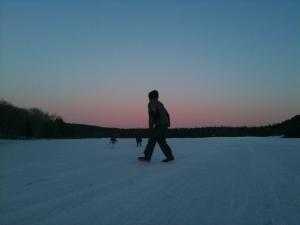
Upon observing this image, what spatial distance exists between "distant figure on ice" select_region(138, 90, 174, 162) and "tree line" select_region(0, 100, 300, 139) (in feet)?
130

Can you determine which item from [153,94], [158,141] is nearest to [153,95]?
[153,94]

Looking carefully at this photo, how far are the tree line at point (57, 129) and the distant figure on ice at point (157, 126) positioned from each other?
130 feet

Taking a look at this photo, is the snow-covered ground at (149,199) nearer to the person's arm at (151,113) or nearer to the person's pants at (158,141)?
the person's pants at (158,141)

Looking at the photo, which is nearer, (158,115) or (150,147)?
(150,147)

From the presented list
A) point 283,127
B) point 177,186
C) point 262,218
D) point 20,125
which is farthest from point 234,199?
point 20,125

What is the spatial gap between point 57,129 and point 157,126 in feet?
343

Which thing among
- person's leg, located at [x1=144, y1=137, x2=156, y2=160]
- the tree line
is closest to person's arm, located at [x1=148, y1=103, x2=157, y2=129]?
person's leg, located at [x1=144, y1=137, x2=156, y2=160]

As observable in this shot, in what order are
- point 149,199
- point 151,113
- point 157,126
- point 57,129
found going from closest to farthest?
1. point 149,199
2. point 157,126
3. point 151,113
4. point 57,129

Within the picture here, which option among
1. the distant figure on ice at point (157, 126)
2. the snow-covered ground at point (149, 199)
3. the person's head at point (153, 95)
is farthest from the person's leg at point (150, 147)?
the snow-covered ground at point (149, 199)

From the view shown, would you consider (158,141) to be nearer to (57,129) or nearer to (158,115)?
(158,115)

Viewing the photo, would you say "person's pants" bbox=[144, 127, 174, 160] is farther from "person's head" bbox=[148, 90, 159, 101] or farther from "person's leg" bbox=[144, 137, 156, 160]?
"person's head" bbox=[148, 90, 159, 101]

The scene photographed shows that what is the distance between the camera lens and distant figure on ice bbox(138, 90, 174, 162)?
7.32 metres

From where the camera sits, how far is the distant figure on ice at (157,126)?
288 inches

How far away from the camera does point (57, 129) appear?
107375 millimetres
